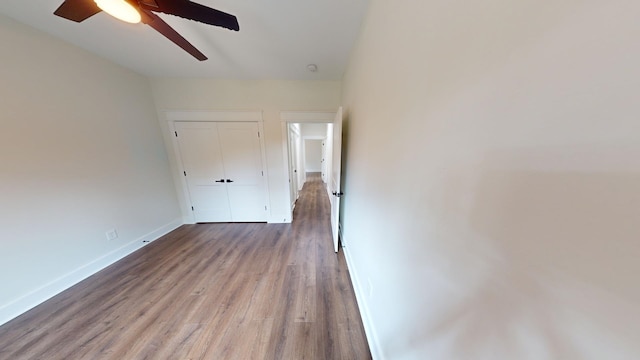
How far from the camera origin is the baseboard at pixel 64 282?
1.52 m

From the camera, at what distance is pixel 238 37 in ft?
6.01

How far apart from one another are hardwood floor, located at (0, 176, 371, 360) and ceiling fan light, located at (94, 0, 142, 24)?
2.27 meters

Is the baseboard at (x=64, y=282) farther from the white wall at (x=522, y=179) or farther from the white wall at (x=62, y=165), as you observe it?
the white wall at (x=522, y=179)

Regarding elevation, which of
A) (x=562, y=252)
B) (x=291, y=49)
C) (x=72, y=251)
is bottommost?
(x=72, y=251)

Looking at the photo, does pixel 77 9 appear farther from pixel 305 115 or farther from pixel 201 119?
pixel 305 115

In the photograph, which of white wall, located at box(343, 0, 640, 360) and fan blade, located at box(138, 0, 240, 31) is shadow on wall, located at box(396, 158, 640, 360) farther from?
fan blade, located at box(138, 0, 240, 31)

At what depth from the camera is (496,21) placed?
0.41 metres

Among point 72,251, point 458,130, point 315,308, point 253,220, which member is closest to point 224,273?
point 315,308

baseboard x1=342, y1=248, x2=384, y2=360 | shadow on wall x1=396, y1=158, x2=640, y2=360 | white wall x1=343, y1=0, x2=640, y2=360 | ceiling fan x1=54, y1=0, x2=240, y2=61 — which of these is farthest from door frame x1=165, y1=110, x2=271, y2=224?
shadow on wall x1=396, y1=158, x2=640, y2=360

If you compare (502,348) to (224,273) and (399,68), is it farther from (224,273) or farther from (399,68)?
(224,273)

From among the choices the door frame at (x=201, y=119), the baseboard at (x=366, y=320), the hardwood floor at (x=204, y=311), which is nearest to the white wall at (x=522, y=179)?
the baseboard at (x=366, y=320)

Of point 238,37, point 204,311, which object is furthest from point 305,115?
point 204,311

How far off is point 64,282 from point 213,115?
2.51 m

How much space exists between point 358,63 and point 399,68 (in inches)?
40.9
